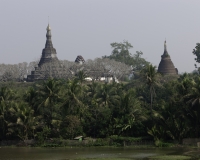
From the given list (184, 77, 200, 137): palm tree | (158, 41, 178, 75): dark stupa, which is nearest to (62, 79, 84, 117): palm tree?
(184, 77, 200, 137): palm tree

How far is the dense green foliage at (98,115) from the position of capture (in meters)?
44.1

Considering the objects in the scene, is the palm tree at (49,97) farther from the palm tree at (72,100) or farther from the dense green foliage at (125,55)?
the dense green foliage at (125,55)

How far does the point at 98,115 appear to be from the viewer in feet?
160

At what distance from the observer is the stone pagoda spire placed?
95256 millimetres

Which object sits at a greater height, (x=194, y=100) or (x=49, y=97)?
(x=49, y=97)

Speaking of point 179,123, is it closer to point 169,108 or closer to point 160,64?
point 169,108

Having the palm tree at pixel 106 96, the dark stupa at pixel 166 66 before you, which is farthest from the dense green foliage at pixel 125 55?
the palm tree at pixel 106 96

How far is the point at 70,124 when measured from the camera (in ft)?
152

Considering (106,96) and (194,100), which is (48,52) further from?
(194,100)

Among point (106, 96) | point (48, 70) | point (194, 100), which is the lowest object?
point (194, 100)

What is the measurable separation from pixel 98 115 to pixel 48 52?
49978 millimetres

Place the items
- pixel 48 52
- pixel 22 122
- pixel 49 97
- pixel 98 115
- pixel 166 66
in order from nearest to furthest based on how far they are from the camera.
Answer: pixel 22 122 → pixel 49 97 → pixel 98 115 → pixel 166 66 → pixel 48 52

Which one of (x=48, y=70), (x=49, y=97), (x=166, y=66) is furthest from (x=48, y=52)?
(x=49, y=97)

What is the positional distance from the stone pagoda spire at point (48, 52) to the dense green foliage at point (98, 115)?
45.5m
